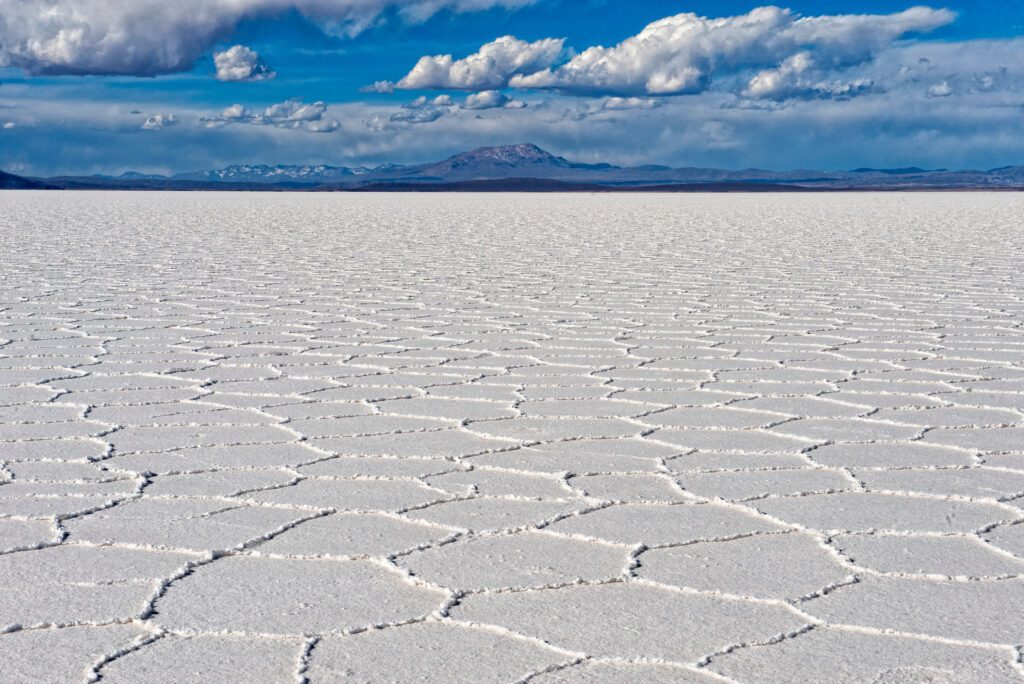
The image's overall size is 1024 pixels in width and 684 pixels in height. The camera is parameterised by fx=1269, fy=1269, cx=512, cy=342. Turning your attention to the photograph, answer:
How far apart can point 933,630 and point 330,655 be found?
0.77 meters

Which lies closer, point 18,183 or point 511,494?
point 511,494

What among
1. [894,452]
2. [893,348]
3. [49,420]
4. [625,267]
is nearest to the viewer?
[894,452]

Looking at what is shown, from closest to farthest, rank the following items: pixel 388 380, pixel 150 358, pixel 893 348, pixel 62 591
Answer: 1. pixel 62 591
2. pixel 388 380
3. pixel 150 358
4. pixel 893 348

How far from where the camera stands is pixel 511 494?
229 cm

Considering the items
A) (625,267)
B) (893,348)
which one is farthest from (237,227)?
(893,348)

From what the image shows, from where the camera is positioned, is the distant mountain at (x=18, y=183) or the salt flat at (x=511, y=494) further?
the distant mountain at (x=18, y=183)

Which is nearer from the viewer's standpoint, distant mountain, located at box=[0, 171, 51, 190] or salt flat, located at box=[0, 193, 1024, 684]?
salt flat, located at box=[0, 193, 1024, 684]

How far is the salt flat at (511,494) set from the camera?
1.59 meters

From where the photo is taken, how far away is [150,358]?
3.90m

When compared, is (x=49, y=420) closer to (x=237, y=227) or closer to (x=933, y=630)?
(x=933, y=630)

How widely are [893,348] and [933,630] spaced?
2676mm

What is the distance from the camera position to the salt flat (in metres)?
1.59

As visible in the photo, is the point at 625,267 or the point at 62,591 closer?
the point at 62,591

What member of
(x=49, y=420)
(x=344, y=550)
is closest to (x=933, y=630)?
(x=344, y=550)
